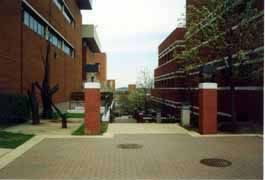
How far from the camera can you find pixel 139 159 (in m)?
9.47

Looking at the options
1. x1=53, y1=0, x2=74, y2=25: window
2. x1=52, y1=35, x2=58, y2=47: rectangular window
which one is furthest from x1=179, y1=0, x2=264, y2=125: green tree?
x1=53, y1=0, x2=74, y2=25: window

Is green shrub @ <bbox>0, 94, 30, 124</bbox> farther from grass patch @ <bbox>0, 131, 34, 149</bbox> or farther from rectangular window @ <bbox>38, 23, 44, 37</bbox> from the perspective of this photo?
rectangular window @ <bbox>38, 23, 44, 37</bbox>

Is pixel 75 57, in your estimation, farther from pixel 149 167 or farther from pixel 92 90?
pixel 149 167

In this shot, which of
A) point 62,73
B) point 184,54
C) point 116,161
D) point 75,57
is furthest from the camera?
point 75,57

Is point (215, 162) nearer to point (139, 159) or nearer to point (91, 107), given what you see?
point (139, 159)

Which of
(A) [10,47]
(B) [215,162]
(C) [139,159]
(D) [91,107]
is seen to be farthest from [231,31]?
(A) [10,47]

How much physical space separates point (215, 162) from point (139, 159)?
181 centimetres

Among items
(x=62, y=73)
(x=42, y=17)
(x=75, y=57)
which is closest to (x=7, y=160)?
(x=42, y=17)

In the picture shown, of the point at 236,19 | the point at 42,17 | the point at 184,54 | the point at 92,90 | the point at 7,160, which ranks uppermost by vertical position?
the point at 42,17

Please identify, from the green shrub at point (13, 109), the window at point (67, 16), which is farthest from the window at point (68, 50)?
the green shrub at point (13, 109)

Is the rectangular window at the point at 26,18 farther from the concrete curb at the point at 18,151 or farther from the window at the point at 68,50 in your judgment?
the window at the point at 68,50

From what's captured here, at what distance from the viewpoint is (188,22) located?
18703mm

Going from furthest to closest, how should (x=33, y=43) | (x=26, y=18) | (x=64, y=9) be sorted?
(x=64, y=9), (x=33, y=43), (x=26, y=18)

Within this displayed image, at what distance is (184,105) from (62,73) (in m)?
19.8
